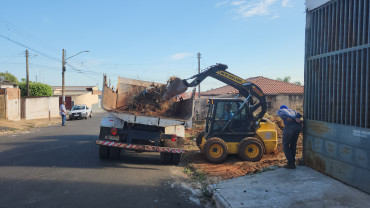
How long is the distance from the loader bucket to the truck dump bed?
0.42 m

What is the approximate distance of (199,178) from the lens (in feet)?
23.4

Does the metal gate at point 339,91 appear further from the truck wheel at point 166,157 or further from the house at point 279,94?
the house at point 279,94

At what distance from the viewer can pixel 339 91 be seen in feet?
17.3

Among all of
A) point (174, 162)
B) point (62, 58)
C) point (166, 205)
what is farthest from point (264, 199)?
point (62, 58)

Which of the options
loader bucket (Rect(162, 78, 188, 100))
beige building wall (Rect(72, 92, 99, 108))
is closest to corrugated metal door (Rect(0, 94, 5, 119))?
loader bucket (Rect(162, 78, 188, 100))

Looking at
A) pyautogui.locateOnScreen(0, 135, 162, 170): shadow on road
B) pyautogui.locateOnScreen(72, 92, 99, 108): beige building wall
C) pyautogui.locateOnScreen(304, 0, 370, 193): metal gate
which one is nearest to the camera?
pyautogui.locateOnScreen(304, 0, 370, 193): metal gate

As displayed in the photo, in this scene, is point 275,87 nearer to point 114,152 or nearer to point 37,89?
point 114,152

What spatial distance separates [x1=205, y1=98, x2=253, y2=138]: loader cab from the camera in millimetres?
9156

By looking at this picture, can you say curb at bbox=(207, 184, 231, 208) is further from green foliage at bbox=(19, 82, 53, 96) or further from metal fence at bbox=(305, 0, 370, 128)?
green foliage at bbox=(19, 82, 53, 96)

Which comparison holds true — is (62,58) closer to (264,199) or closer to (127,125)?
(127,125)

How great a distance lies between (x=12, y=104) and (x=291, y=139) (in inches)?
974

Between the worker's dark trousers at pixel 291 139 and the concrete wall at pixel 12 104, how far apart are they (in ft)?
76.9

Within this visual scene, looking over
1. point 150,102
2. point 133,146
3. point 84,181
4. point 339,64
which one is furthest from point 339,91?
point 84,181

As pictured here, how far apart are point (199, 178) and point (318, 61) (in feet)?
13.1
